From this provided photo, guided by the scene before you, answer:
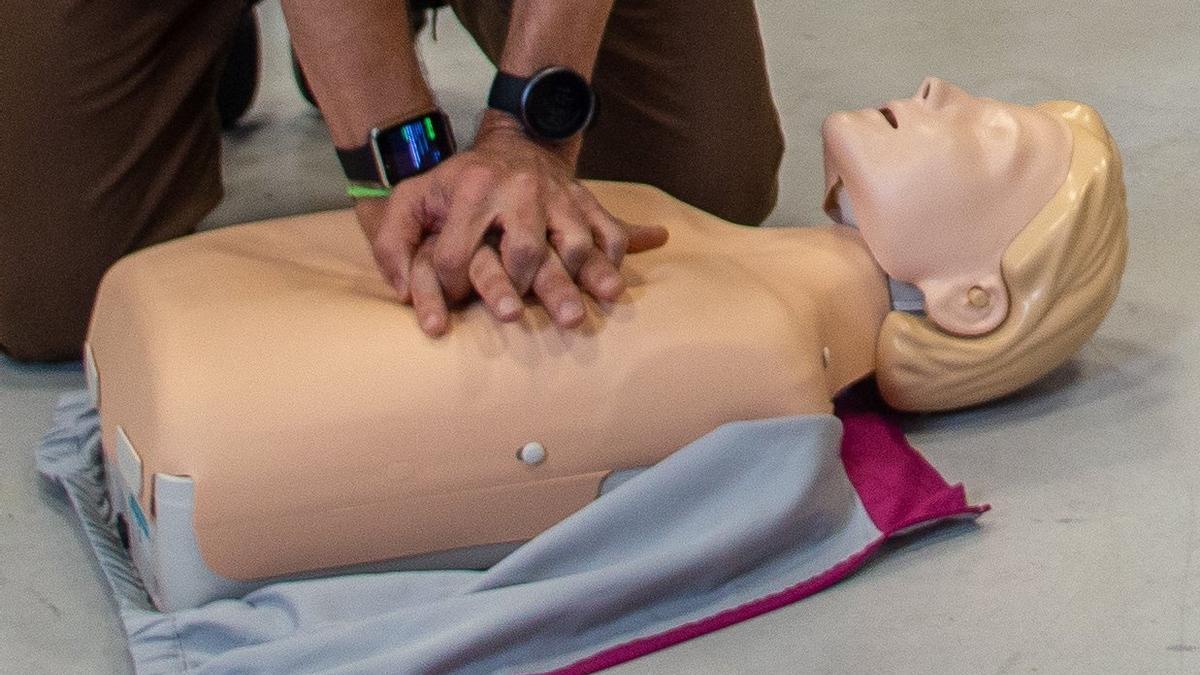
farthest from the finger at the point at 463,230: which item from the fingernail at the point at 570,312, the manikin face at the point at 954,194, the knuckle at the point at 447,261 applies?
the manikin face at the point at 954,194

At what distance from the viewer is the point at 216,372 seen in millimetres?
1322

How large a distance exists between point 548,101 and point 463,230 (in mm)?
259

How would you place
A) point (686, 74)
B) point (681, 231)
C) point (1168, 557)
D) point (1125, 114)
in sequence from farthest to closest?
point (1125, 114) < point (686, 74) < point (681, 231) < point (1168, 557)

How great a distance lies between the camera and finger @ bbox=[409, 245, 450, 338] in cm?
137

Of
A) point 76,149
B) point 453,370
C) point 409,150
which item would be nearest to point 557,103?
point 409,150

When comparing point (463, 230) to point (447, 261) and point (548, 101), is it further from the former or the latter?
point (548, 101)

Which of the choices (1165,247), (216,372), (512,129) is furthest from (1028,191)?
(216,372)

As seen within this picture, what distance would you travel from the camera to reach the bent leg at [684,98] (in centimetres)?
212

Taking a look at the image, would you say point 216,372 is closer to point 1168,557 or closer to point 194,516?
point 194,516

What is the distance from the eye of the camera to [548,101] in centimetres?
159

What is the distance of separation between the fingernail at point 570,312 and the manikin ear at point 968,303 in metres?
0.43

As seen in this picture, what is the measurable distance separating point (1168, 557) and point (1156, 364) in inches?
16.0

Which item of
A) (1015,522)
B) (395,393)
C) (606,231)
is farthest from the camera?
Answer: (1015,522)

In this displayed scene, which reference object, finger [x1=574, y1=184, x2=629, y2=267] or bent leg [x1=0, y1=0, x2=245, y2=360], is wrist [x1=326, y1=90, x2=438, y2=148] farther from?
bent leg [x1=0, y1=0, x2=245, y2=360]
